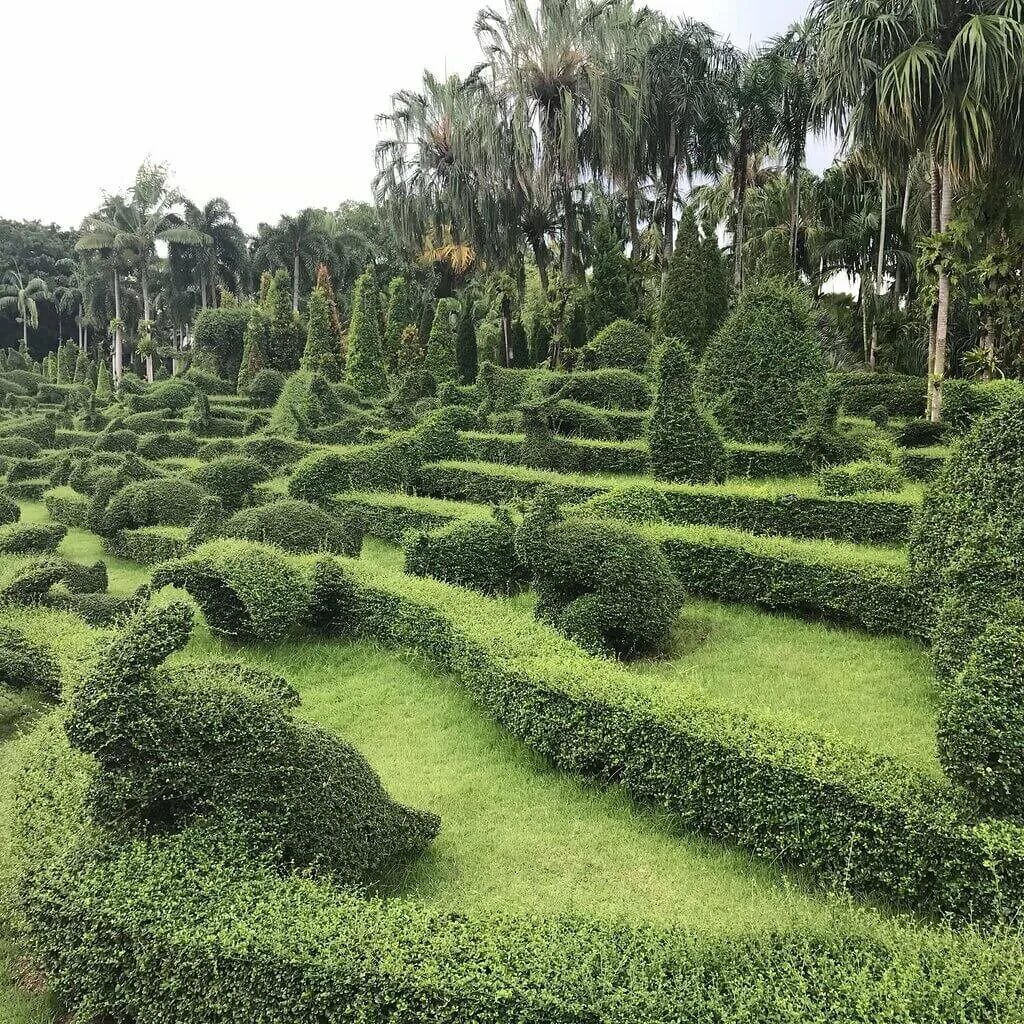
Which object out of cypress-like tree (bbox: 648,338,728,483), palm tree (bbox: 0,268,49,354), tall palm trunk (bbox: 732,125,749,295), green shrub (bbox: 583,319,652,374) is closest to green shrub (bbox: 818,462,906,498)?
cypress-like tree (bbox: 648,338,728,483)

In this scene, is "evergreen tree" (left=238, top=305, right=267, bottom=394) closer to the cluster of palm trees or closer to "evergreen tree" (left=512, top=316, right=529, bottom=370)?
the cluster of palm trees

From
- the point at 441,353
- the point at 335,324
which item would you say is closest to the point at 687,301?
the point at 441,353

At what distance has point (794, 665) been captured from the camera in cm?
782

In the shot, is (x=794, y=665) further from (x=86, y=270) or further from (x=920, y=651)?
(x=86, y=270)

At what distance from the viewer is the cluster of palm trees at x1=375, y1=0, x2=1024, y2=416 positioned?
641 inches

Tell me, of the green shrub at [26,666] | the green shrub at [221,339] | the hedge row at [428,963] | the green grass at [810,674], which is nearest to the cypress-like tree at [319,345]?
the green shrub at [221,339]

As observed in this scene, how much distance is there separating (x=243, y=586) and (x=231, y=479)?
25.9 ft

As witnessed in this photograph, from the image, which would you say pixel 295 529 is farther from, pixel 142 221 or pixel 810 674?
pixel 142 221

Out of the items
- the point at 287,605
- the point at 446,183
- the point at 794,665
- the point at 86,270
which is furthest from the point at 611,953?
the point at 86,270

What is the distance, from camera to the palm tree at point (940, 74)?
14.2 m

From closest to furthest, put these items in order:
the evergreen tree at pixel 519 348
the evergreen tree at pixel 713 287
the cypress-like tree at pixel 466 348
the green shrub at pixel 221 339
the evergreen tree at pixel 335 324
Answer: the evergreen tree at pixel 713 287 → the cypress-like tree at pixel 466 348 → the evergreen tree at pixel 519 348 → the evergreen tree at pixel 335 324 → the green shrub at pixel 221 339

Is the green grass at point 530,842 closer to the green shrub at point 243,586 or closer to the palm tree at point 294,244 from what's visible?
the green shrub at point 243,586

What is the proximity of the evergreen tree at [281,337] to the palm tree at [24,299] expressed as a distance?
1474 inches

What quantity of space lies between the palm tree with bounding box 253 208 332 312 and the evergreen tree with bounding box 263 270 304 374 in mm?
13616
